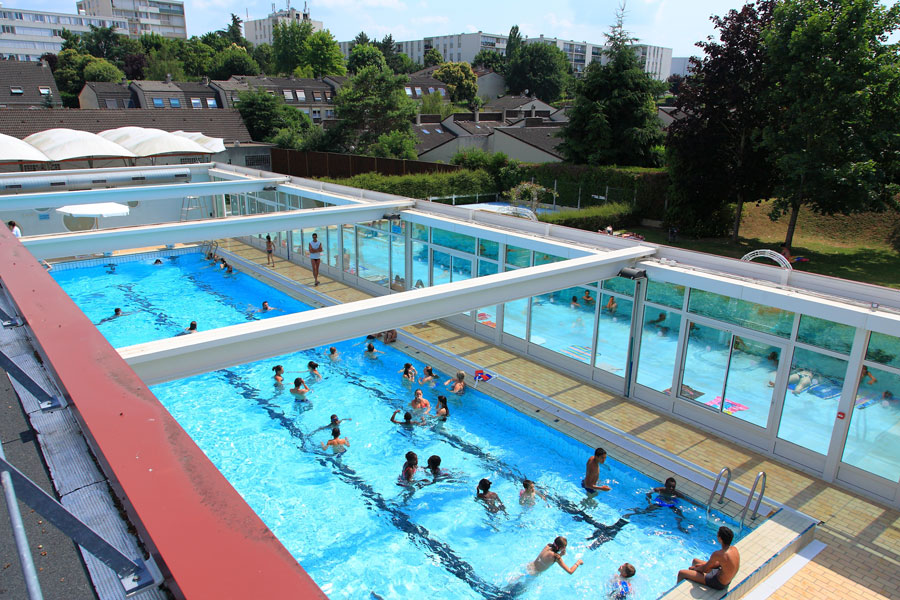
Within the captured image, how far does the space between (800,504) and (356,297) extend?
1285cm

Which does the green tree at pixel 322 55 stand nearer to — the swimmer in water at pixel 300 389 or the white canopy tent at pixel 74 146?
the white canopy tent at pixel 74 146

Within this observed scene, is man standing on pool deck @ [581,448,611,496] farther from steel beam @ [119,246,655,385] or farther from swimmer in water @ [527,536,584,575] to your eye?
steel beam @ [119,246,655,385]

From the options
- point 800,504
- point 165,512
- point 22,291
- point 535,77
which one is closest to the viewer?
point 165,512

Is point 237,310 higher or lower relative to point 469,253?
lower

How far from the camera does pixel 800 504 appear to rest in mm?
8914

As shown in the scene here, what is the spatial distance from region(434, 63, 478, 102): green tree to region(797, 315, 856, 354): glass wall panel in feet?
294

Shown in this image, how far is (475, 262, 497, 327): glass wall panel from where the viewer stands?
48.6ft

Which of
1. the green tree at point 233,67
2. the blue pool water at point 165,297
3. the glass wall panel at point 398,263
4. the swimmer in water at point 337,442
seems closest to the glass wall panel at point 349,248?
the glass wall panel at point 398,263

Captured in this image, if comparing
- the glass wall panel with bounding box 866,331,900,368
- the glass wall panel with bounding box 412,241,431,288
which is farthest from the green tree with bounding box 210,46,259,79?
the glass wall panel with bounding box 866,331,900,368

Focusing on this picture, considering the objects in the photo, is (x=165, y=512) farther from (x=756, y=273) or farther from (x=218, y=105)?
(x=218, y=105)

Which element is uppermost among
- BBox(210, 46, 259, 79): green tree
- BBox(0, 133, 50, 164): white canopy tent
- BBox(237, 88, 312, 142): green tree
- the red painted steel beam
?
BBox(210, 46, 259, 79): green tree

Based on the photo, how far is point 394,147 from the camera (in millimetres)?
36844

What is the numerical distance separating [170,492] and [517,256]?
12999mm

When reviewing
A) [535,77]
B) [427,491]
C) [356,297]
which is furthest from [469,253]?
[535,77]
